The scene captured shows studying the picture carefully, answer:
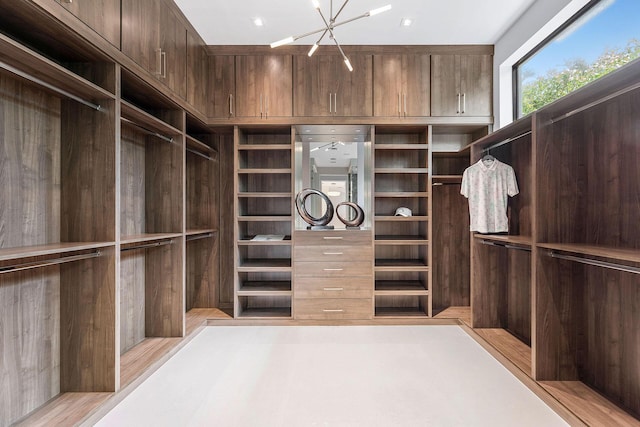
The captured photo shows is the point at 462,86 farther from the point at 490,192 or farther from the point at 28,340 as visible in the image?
the point at 28,340

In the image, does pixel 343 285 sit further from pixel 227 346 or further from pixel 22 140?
pixel 22 140

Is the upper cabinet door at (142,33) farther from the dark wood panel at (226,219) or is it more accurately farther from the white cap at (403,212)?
the white cap at (403,212)

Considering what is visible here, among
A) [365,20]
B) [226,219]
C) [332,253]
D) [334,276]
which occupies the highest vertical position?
[365,20]

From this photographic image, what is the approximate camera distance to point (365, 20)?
317cm

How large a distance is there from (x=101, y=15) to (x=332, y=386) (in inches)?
108

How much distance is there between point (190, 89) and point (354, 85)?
5.53ft

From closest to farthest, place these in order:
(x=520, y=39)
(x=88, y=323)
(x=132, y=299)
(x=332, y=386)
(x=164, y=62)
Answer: (x=88, y=323), (x=332, y=386), (x=164, y=62), (x=132, y=299), (x=520, y=39)

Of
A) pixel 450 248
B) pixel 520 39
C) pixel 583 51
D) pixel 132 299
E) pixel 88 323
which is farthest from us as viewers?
pixel 450 248

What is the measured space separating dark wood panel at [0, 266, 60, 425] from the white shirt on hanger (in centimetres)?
341

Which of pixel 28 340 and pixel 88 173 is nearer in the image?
pixel 28 340

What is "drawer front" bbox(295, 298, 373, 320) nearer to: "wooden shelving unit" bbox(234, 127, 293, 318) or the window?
"wooden shelving unit" bbox(234, 127, 293, 318)

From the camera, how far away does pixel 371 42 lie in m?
3.59

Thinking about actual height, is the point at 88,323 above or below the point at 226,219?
below

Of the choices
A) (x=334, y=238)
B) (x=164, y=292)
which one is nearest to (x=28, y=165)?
(x=164, y=292)
